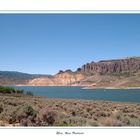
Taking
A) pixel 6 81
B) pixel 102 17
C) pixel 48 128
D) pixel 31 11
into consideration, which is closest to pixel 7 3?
pixel 31 11

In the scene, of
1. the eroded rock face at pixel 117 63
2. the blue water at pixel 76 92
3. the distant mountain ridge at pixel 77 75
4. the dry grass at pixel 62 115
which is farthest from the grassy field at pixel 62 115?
the blue water at pixel 76 92

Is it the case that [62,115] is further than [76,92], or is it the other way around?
[76,92]

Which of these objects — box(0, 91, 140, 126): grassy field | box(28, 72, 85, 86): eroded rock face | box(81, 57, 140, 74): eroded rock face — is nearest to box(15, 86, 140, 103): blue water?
box(28, 72, 85, 86): eroded rock face

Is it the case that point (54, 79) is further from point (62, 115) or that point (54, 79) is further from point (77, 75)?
point (77, 75)

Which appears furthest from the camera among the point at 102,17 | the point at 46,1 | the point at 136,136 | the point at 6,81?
the point at 6,81

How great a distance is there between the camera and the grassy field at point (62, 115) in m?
7.88

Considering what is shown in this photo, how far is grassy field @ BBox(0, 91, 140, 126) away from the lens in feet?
25.9

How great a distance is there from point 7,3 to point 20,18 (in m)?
0.79

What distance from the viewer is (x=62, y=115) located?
8633 millimetres

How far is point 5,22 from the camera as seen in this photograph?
812 cm

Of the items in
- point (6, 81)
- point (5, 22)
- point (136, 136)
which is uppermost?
point (5, 22)

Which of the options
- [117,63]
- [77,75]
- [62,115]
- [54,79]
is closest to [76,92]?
Answer: [77,75]

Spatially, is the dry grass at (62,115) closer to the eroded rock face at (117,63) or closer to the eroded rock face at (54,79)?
the eroded rock face at (54,79)

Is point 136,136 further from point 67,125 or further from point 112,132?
point 67,125
